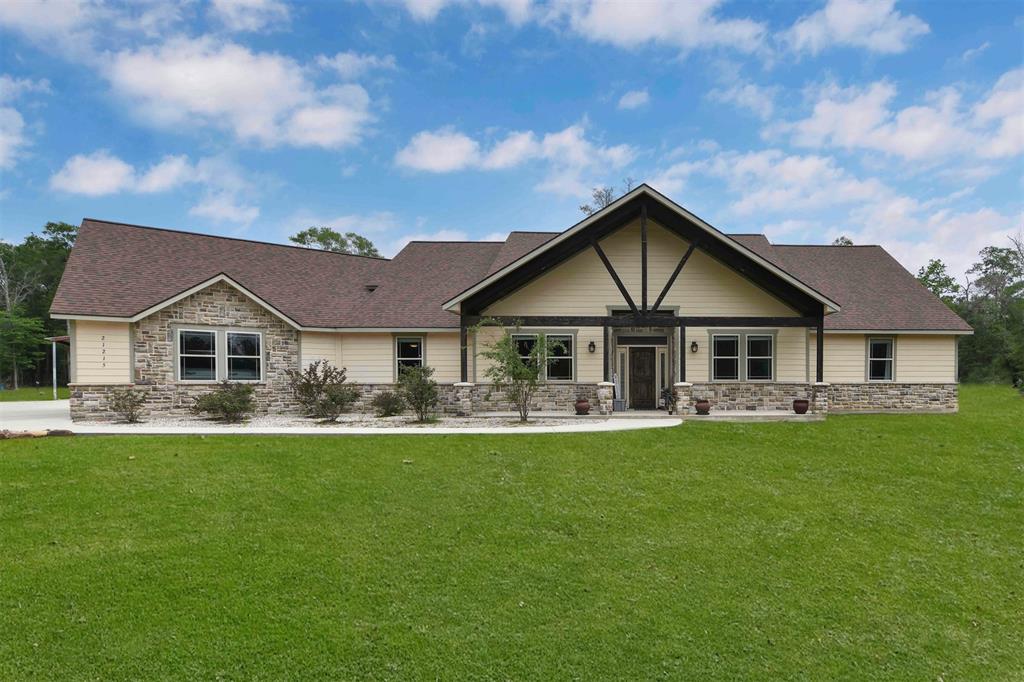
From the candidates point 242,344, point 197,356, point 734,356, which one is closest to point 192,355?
point 197,356

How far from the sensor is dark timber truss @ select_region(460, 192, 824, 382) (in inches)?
574

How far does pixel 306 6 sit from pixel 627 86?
11678 millimetres

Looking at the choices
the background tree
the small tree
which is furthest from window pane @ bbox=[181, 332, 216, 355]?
the background tree

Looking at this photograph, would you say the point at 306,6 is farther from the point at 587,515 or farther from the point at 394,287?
the point at 587,515

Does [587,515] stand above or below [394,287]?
below

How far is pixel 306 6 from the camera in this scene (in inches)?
543

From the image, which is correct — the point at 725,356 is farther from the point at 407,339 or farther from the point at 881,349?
the point at 407,339

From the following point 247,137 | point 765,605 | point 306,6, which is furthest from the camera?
point 247,137

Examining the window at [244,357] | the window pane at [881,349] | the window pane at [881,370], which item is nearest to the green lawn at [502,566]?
the window at [244,357]

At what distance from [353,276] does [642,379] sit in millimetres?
Result: 11951

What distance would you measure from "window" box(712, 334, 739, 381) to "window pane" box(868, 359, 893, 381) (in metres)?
5.21

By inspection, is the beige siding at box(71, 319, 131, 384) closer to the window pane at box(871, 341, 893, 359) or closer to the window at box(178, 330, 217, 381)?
the window at box(178, 330, 217, 381)

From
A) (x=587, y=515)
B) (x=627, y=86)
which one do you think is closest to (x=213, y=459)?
(x=587, y=515)

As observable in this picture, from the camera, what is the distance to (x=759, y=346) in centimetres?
1622
